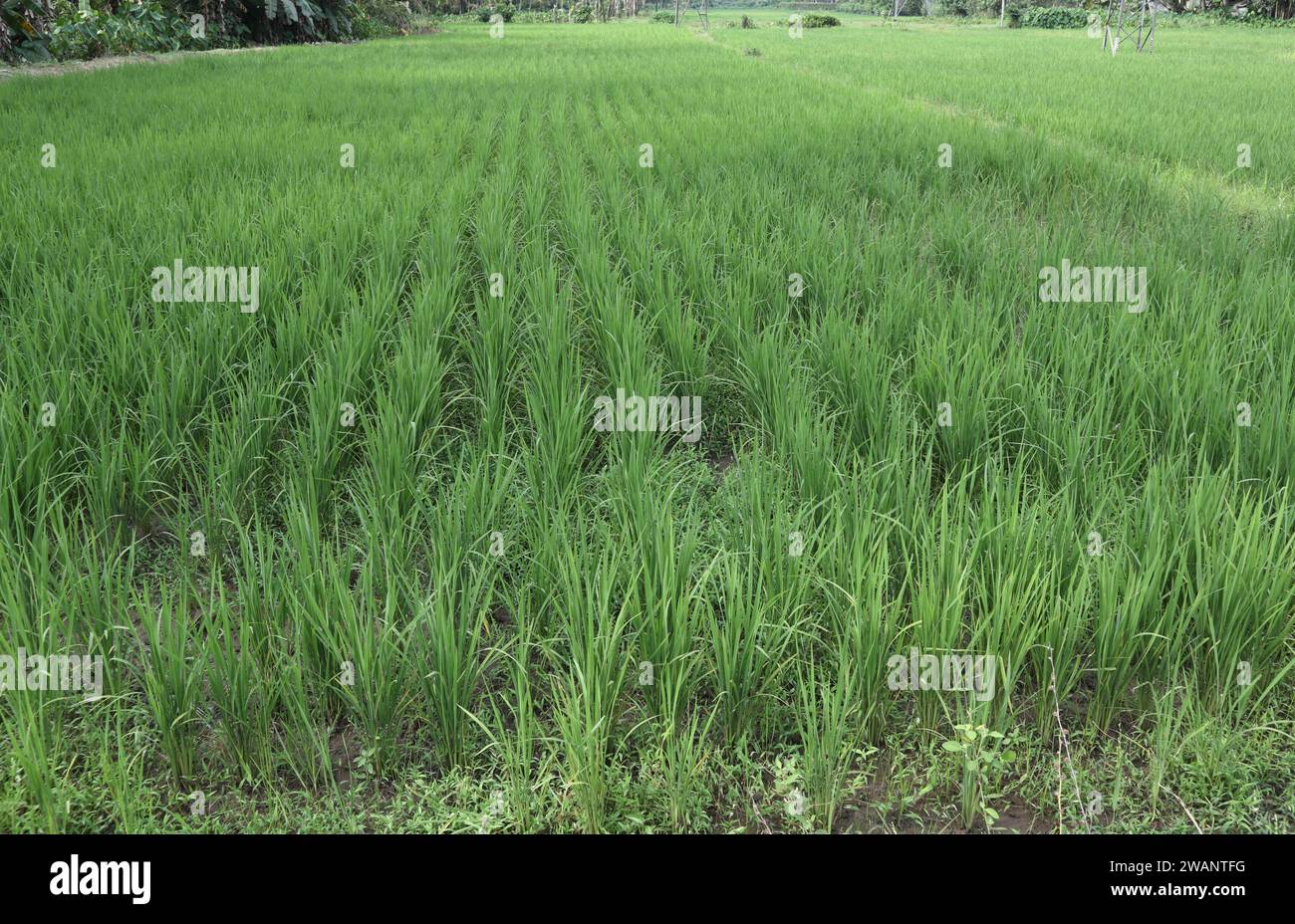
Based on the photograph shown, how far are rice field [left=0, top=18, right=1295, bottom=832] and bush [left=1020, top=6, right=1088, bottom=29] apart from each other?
133 feet

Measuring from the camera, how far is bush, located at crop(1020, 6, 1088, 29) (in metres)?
37.3

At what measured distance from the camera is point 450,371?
2.78 meters

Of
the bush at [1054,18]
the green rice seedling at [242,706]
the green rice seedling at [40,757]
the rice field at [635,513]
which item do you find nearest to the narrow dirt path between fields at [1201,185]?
the rice field at [635,513]

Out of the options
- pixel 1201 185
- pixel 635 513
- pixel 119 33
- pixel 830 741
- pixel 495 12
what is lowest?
pixel 830 741

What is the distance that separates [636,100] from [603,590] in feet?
28.7

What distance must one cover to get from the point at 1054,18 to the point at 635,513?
4547cm

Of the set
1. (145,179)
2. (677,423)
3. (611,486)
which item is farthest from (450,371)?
(145,179)

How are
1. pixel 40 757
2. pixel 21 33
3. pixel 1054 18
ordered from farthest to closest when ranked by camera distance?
pixel 1054 18 → pixel 21 33 → pixel 40 757

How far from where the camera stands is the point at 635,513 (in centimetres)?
177

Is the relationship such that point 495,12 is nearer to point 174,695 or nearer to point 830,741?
point 174,695

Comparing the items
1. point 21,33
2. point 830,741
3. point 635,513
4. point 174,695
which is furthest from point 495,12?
point 830,741

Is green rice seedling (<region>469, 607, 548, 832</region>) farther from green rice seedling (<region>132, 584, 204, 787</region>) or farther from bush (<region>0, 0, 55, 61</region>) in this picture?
bush (<region>0, 0, 55, 61</region>)

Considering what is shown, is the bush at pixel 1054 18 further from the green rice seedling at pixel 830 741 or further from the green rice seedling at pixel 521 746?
the green rice seedling at pixel 521 746

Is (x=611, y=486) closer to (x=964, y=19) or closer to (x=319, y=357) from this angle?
(x=319, y=357)
